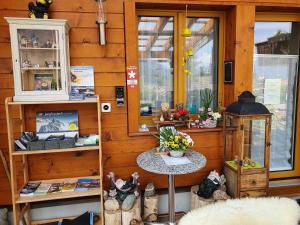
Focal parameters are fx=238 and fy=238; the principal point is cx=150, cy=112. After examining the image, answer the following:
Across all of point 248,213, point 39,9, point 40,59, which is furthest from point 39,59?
point 248,213

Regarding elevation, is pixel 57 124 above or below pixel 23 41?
below

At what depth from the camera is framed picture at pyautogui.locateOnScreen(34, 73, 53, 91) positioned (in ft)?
6.20

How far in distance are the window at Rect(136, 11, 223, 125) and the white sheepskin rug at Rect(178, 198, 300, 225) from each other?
46.5 inches

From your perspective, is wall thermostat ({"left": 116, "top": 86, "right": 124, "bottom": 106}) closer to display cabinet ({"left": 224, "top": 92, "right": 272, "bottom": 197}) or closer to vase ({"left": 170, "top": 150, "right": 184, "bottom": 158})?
vase ({"left": 170, "top": 150, "right": 184, "bottom": 158})

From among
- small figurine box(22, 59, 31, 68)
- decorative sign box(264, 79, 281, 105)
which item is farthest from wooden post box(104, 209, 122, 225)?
decorative sign box(264, 79, 281, 105)

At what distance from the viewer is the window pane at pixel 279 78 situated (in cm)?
259

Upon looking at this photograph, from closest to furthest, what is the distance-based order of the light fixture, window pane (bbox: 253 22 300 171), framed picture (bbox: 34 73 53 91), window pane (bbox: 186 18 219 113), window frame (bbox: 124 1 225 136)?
framed picture (bbox: 34 73 53 91)
the light fixture
window frame (bbox: 124 1 225 136)
window pane (bbox: 186 18 219 113)
window pane (bbox: 253 22 300 171)

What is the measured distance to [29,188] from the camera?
1.97 meters

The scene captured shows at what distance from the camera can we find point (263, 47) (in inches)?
102

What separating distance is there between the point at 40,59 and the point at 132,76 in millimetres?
763

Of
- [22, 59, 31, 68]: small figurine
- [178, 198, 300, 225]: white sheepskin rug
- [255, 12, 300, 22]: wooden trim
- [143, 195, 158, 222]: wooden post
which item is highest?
[255, 12, 300, 22]: wooden trim

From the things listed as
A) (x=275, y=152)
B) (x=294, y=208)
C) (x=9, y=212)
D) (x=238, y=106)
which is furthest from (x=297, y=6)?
(x=9, y=212)

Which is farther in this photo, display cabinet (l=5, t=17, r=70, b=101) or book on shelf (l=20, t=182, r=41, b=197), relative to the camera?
book on shelf (l=20, t=182, r=41, b=197)

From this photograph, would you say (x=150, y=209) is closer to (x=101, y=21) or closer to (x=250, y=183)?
(x=250, y=183)
